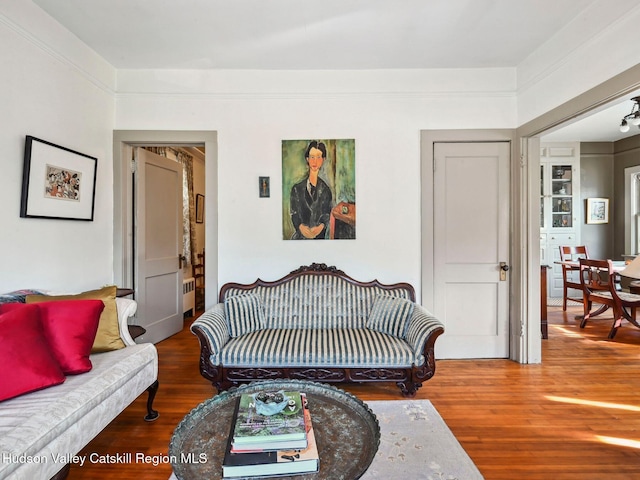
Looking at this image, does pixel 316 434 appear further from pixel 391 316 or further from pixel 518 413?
pixel 518 413

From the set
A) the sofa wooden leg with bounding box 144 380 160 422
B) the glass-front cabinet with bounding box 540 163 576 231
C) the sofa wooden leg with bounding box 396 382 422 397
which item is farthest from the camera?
the glass-front cabinet with bounding box 540 163 576 231

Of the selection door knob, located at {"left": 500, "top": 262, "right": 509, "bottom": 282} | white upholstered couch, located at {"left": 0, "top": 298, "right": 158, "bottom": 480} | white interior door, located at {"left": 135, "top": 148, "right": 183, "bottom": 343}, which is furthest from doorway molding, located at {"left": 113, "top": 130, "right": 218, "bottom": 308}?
door knob, located at {"left": 500, "top": 262, "right": 509, "bottom": 282}

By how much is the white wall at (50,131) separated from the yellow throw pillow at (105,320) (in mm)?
393

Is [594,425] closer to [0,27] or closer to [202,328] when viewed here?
[202,328]

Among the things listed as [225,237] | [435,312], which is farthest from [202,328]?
[435,312]

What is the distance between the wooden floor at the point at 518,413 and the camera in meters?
1.71

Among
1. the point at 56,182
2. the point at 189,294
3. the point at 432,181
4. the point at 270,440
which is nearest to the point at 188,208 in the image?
the point at 189,294

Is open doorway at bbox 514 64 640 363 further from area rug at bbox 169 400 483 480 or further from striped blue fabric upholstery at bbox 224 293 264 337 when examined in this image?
striped blue fabric upholstery at bbox 224 293 264 337

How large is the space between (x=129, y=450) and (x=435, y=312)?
2697 millimetres

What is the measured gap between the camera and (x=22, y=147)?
2.15 meters

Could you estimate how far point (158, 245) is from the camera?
11.9ft

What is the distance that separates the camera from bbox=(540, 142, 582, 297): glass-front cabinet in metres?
5.70

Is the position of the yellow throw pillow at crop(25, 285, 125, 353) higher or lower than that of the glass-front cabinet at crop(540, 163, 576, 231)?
lower

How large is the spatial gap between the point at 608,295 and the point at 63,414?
5463mm
